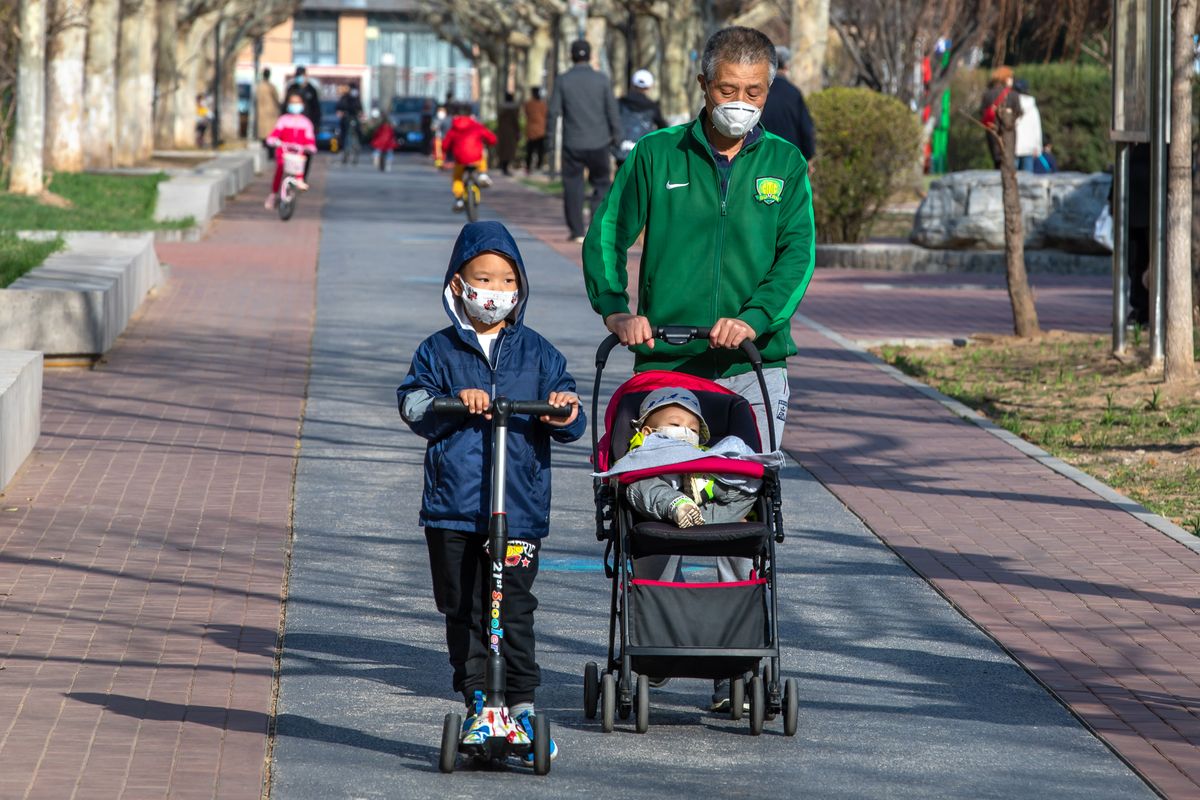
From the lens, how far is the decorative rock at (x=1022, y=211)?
2011 centimetres

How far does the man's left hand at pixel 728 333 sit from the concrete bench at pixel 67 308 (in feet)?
25.3

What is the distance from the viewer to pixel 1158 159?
1232cm

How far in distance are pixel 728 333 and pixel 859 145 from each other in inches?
613

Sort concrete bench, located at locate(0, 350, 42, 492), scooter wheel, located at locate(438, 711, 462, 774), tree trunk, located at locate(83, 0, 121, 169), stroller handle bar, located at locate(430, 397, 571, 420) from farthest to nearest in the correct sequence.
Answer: tree trunk, located at locate(83, 0, 121, 169)
concrete bench, located at locate(0, 350, 42, 492)
scooter wheel, located at locate(438, 711, 462, 774)
stroller handle bar, located at locate(430, 397, 571, 420)

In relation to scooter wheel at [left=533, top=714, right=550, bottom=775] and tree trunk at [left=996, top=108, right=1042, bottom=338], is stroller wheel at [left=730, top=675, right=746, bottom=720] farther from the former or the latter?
tree trunk at [left=996, top=108, right=1042, bottom=338]

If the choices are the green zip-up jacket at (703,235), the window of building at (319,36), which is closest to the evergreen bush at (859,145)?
the green zip-up jacket at (703,235)

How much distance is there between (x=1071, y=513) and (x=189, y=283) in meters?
10.9

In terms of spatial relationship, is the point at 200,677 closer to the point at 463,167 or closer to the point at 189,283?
the point at 189,283

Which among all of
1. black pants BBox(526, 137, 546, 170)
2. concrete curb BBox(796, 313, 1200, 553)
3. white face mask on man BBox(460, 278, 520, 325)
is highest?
black pants BBox(526, 137, 546, 170)

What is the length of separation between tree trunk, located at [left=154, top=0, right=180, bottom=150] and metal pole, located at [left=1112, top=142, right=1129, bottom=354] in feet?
93.5

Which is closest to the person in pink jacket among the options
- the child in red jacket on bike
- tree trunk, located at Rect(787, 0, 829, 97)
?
the child in red jacket on bike

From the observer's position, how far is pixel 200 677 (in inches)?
234

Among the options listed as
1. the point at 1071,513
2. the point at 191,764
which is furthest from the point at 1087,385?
the point at 191,764

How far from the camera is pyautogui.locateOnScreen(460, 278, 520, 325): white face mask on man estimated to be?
16.5ft
